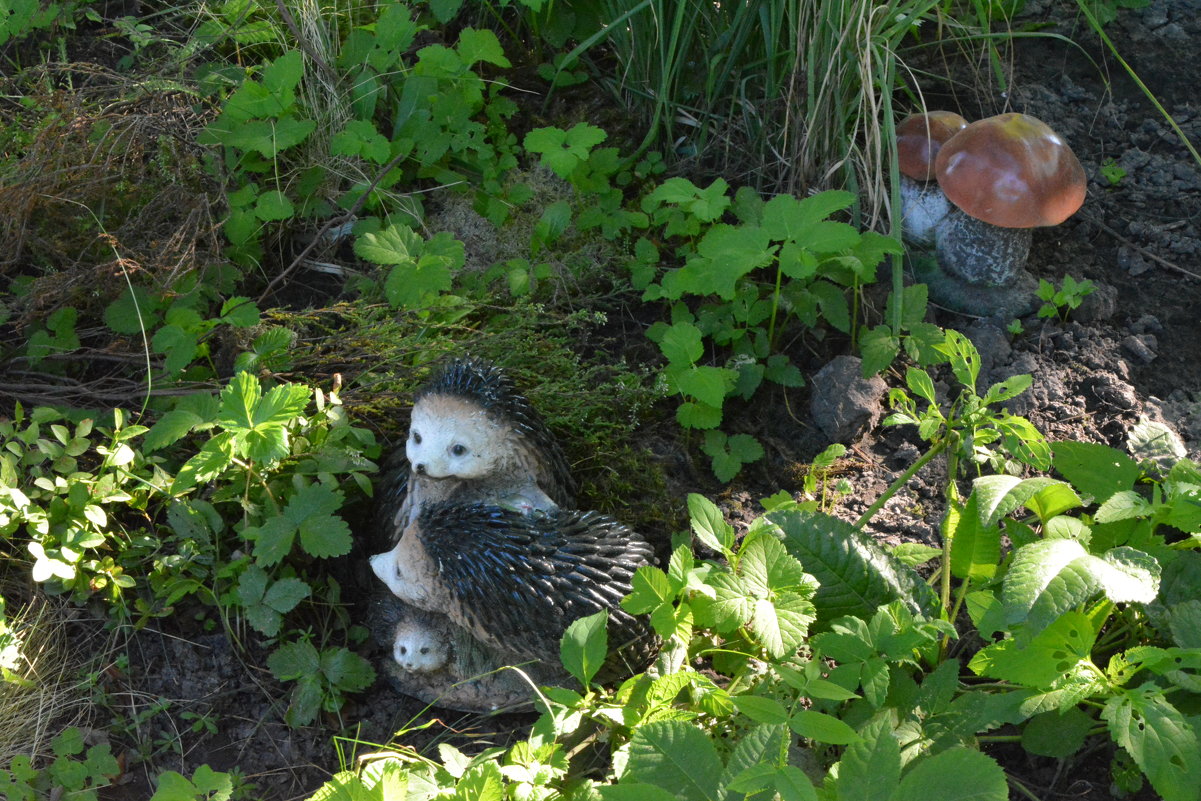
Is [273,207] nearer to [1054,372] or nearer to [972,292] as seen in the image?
[972,292]

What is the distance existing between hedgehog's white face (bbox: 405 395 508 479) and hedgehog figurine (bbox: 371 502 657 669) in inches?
3.6

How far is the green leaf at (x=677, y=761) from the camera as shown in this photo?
1.84 m

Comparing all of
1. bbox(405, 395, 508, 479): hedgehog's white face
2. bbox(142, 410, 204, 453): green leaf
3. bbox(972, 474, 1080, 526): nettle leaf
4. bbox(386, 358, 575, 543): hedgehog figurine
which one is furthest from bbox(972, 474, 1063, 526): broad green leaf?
bbox(142, 410, 204, 453): green leaf

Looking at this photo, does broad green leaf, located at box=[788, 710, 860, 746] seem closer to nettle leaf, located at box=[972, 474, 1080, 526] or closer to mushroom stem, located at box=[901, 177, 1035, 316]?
nettle leaf, located at box=[972, 474, 1080, 526]

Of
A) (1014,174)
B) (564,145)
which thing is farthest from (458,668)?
(1014,174)

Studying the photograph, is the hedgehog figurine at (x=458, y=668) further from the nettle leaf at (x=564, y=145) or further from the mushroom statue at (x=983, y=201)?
the mushroom statue at (x=983, y=201)

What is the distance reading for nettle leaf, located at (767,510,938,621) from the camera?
91.9 inches

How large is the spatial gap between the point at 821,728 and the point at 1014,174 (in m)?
1.87

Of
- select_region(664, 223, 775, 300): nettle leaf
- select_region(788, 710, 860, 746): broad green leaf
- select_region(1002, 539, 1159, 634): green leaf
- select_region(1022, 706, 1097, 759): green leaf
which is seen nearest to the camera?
select_region(788, 710, 860, 746): broad green leaf

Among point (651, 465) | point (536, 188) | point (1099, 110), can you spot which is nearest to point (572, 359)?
point (651, 465)

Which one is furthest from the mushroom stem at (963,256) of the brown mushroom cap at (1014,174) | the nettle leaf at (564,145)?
the nettle leaf at (564,145)

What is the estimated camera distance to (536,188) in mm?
3691

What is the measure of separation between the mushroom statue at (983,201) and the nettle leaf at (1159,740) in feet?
5.08

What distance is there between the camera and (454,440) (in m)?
2.30
